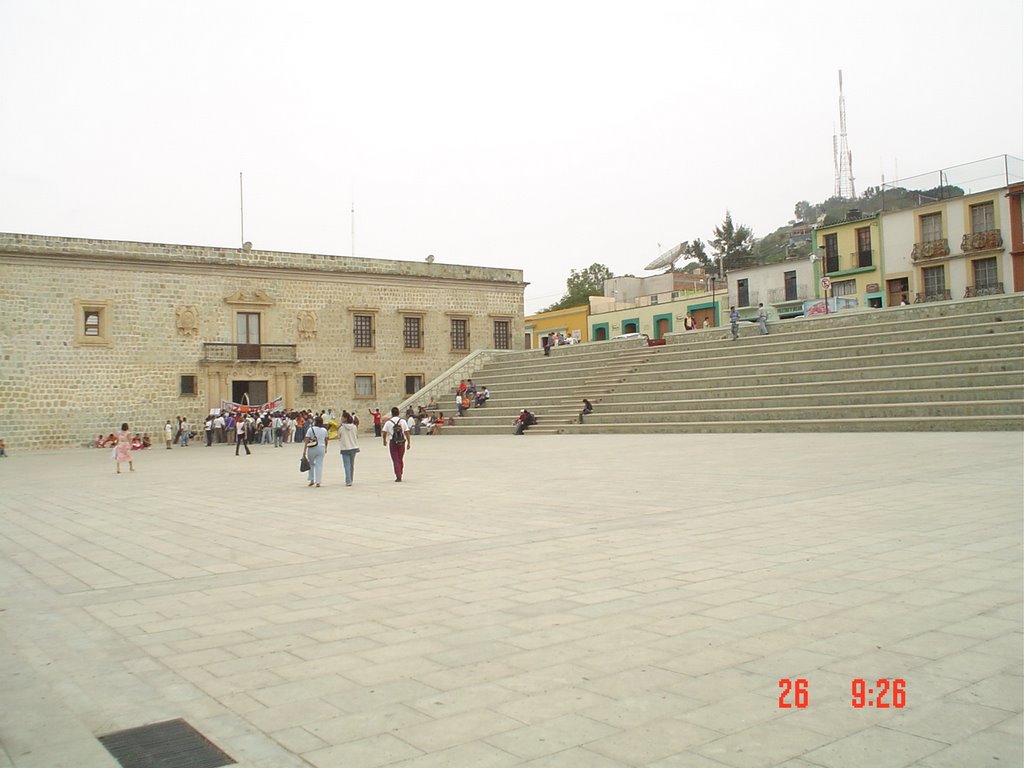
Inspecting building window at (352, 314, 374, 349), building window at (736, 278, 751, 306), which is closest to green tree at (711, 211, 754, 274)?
building window at (736, 278, 751, 306)

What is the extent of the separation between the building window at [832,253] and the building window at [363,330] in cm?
2282

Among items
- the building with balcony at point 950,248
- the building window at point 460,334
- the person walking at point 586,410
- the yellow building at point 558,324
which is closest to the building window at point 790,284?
the building with balcony at point 950,248

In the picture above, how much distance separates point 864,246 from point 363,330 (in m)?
24.4

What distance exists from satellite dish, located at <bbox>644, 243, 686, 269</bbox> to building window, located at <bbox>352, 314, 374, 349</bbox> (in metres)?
35.9

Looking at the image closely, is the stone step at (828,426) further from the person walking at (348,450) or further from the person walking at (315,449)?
the person walking at (315,449)

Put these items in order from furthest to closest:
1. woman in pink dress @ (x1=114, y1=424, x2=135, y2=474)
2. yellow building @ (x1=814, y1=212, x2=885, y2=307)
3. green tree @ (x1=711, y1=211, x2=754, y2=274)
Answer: green tree @ (x1=711, y1=211, x2=754, y2=274), yellow building @ (x1=814, y1=212, x2=885, y2=307), woman in pink dress @ (x1=114, y1=424, x2=135, y2=474)

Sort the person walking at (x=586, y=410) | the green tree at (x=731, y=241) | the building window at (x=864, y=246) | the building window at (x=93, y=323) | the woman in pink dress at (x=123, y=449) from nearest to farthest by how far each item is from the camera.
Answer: the woman in pink dress at (x=123, y=449), the person walking at (x=586, y=410), the building window at (x=93, y=323), the building window at (x=864, y=246), the green tree at (x=731, y=241)

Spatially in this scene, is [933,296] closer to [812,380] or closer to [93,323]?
[812,380]

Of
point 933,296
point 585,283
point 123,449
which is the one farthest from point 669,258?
point 123,449

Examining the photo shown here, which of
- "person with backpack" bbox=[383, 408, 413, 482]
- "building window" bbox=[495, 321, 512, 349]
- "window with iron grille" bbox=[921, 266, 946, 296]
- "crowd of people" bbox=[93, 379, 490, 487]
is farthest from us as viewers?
"building window" bbox=[495, 321, 512, 349]

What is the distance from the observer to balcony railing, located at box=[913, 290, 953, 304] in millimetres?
36781

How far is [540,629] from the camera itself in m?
4.82

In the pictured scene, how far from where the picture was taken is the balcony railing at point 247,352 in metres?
34.5

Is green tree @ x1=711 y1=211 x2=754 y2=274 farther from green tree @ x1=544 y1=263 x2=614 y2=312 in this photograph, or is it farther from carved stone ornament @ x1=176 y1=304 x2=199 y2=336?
carved stone ornament @ x1=176 y1=304 x2=199 y2=336
